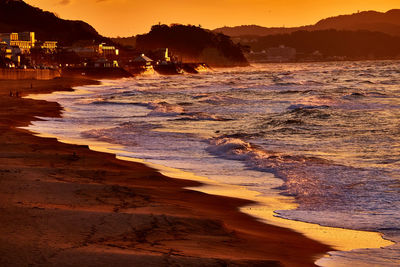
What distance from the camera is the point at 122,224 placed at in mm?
8484

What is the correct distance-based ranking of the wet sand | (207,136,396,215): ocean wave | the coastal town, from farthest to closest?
the coastal town < (207,136,396,215): ocean wave < the wet sand

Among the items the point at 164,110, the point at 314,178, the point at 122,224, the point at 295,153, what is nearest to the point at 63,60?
the point at 164,110

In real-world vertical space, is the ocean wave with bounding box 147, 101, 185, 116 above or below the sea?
below

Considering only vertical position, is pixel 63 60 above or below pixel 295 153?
above

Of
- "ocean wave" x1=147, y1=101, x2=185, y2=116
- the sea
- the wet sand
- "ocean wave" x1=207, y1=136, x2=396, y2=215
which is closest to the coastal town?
"ocean wave" x1=147, y1=101, x2=185, y2=116

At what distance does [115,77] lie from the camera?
142 m

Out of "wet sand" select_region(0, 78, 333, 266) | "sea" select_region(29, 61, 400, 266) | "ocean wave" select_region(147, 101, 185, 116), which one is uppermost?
"wet sand" select_region(0, 78, 333, 266)

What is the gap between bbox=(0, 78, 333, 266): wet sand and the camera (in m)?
6.82

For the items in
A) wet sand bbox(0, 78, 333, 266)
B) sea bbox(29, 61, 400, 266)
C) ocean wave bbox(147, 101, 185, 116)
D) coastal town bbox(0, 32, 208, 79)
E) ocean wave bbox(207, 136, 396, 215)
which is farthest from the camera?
coastal town bbox(0, 32, 208, 79)

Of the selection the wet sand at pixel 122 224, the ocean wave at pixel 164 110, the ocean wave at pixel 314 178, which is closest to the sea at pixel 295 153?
the ocean wave at pixel 314 178

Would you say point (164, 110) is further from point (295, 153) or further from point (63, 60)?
point (63, 60)

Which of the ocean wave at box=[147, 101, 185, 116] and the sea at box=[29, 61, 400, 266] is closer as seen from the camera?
the sea at box=[29, 61, 400, 266]

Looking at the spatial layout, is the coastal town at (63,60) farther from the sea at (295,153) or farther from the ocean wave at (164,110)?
the sea at (295,153)

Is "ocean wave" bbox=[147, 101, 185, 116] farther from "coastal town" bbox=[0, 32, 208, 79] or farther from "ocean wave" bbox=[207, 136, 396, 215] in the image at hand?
"coastal town" bbox=[0, 32, 208, 79]
